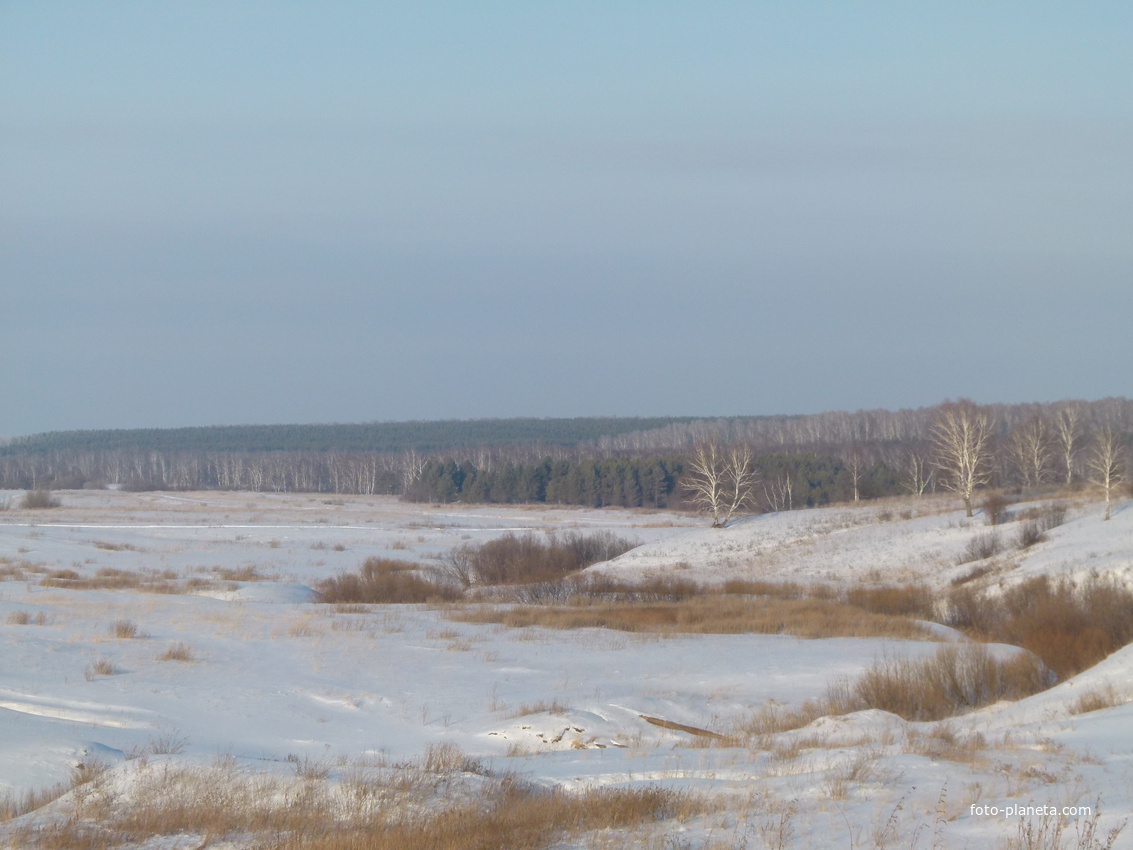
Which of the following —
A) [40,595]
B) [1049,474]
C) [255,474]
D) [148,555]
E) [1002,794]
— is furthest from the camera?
[255,474]

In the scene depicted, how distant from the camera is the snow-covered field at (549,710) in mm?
6695

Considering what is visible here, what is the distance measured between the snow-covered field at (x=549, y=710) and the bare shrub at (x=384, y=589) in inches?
49.7

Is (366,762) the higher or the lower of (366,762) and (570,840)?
the lower

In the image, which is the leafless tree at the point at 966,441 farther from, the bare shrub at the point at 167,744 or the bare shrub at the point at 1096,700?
the bare shrub at the point at 167,744

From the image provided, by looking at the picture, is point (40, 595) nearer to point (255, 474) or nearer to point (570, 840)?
point (570, 840)

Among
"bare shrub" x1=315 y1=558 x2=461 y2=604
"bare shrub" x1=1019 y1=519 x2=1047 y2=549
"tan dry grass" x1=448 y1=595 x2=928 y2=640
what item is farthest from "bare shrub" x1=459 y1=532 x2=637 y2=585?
"bare shrub" x1=1019 y1=519 x2=1047 y2=549

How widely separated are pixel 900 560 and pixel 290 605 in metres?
23.6

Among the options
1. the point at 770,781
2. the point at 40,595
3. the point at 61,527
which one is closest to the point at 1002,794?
the point at 770,781

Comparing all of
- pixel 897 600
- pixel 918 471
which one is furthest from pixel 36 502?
pixel 918 471

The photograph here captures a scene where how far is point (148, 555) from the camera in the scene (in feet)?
132

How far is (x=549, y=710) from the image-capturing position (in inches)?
467

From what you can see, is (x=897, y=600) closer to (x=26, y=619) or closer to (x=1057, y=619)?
(x=1057, y=619)

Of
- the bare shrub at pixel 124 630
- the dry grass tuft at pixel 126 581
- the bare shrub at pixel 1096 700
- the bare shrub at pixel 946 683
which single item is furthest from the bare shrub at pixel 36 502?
the bare shrub at pixel 1096 700

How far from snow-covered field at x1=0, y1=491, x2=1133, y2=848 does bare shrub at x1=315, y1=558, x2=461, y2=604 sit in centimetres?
126
